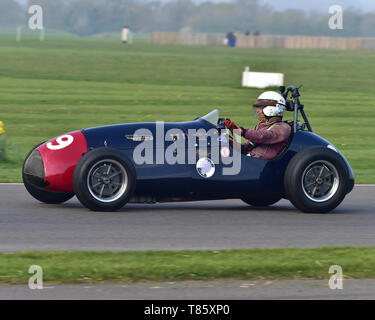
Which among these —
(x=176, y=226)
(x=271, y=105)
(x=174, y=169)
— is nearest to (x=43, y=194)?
(x=174, y=169)

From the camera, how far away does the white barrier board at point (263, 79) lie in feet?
91.6

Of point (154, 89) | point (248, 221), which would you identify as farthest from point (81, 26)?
point (248, 221)

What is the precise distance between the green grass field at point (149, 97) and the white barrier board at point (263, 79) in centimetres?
43

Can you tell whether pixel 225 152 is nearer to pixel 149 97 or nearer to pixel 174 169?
pixel 174 169

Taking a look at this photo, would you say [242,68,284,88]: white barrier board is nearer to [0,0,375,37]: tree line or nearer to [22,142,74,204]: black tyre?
[22,142,74,204]: black tyre

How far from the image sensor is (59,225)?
27.2ft

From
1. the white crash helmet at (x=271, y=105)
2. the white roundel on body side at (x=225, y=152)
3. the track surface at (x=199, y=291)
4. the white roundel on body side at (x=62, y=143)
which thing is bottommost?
the track surface at (x=199, y=291)

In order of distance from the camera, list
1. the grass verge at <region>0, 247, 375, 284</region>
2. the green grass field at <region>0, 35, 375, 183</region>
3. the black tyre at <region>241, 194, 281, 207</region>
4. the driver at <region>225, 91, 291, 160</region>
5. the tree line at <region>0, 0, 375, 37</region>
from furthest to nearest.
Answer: the tree line at <region>0, 0, 375, 37</region>
the green grass field at <region>0, 35, 375, 183</region>
the black tyre at <region>241, 194, 281, 207</region>
the driver at <region>225, 91, 291, 160</region>
the grass verge at <region>0, 247, 375, 284</region>

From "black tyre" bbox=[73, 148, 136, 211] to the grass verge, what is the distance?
5.81ft

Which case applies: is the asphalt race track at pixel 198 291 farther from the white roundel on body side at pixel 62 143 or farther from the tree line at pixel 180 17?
the tree line at pixel 180 17

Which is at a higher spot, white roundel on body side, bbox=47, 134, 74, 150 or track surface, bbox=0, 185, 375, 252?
white roundel on body side, bbox=47, 134, 74, 150

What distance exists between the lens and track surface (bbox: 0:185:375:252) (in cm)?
756

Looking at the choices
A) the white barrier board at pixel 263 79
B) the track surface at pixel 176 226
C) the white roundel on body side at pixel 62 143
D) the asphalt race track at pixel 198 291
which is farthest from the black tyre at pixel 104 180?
the white barrier board at pixel 263 79

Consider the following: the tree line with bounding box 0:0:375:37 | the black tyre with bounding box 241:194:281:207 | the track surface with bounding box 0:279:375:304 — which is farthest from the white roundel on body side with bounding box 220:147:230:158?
Answer: the tree line with bounding box 0:0:375:37
